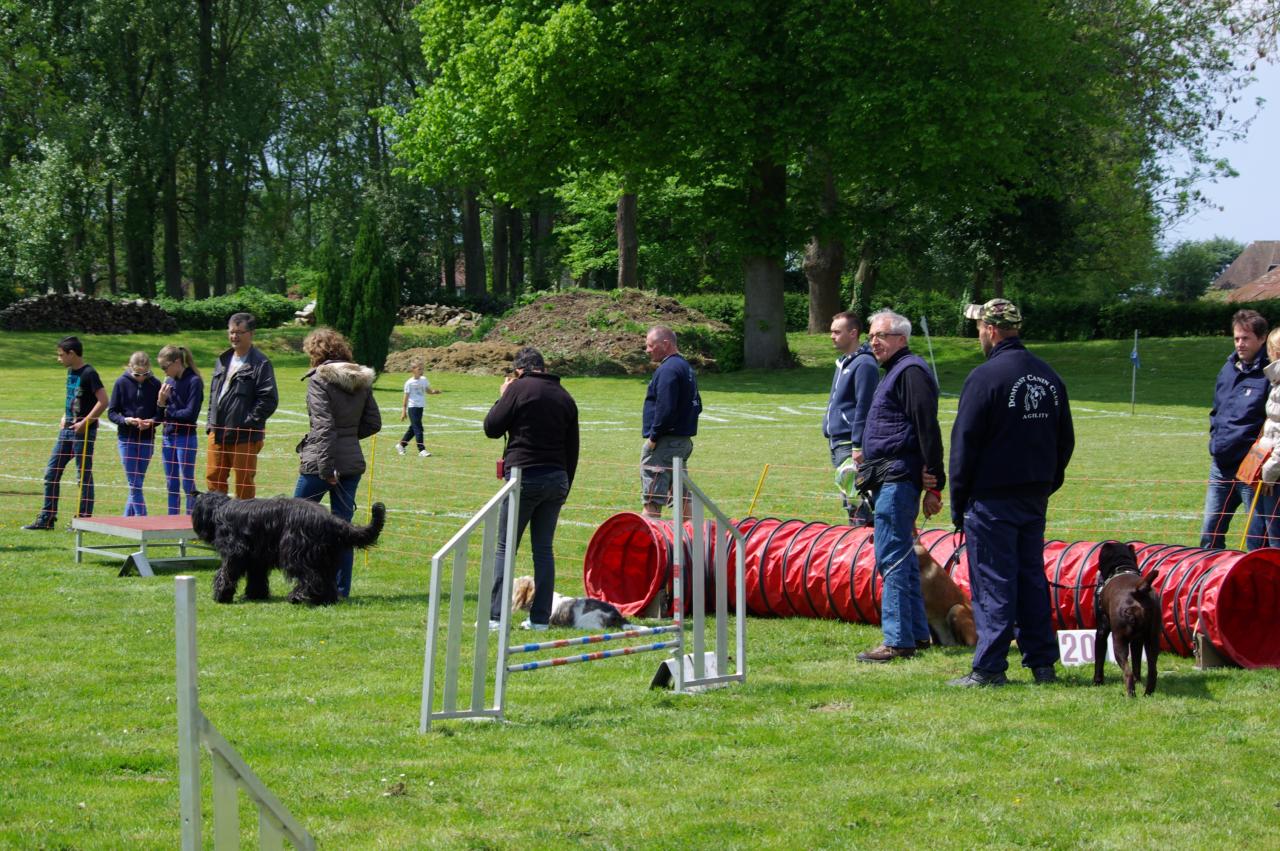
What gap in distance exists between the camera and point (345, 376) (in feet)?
30.1

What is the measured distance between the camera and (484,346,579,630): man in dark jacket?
8008 millimetres

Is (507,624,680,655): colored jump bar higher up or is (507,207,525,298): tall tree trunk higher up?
(507,207,525,298): tall tree trunk

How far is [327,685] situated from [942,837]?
342 centimetres

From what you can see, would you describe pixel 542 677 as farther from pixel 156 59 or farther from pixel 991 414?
pixel 156 59

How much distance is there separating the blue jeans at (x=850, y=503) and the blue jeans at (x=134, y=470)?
20.1 feet

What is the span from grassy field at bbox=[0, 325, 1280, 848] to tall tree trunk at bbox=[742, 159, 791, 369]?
24.9 metres

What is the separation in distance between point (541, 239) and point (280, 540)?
167ft

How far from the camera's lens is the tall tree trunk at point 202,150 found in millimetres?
54156

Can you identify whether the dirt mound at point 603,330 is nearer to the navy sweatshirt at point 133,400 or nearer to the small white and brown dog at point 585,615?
the navy sweatshirt at point 133,400

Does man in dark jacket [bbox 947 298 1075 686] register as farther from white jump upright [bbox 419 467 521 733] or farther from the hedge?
the hedge

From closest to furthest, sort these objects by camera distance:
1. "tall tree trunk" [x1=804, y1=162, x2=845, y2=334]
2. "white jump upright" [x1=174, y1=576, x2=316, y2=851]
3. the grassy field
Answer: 1. "white jump upright" [x1=174, y1=576, x2=316, y2=851]
2. the grassy field
3. "tall tree trunk" [x1=804, y1=162, x2=845, y2=334]

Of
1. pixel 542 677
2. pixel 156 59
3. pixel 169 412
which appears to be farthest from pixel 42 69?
pixel 542 677

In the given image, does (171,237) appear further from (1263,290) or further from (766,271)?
(1263,290)

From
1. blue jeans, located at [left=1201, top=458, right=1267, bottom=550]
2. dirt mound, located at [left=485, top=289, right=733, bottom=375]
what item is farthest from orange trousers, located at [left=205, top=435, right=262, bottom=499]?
dirt mound, located at [left=485, top=289, right=733, bottom=375]
